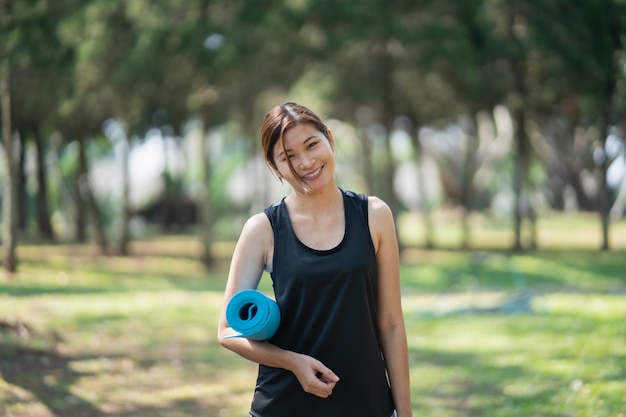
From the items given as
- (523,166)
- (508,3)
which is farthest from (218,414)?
(523,166)

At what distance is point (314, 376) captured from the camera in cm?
255

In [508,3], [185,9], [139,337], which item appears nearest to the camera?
[139,337]

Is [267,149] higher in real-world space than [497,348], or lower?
higher

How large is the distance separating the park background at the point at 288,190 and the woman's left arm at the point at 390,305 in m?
0.77

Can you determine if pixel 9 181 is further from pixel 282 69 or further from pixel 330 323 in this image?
pixel 330 323

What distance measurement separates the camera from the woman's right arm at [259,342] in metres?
2.56

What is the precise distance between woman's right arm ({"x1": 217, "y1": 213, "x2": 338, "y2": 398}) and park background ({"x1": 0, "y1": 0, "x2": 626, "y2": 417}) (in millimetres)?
728

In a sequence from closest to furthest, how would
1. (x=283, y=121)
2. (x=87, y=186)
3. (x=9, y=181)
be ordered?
(x=283, y=121), (x=9, y=181), (x=87, y=186)

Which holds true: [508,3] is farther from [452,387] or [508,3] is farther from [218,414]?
[218,414]

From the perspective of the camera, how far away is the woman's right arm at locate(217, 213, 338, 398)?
2559 mm

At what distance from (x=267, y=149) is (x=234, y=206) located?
43.2 meters

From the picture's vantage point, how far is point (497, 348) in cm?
1032

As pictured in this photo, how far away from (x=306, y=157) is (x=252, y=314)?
19.5 inches

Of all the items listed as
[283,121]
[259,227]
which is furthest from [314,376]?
[283,121]
